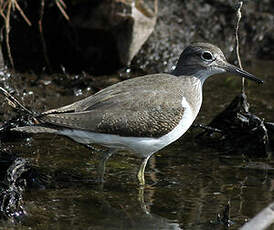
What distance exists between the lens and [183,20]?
10.9 metres

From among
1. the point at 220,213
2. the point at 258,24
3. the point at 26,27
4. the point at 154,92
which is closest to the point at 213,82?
the point at 258,24

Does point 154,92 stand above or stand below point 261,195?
above

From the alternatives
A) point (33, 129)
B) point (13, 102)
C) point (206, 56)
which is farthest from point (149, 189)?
point (13, 102)

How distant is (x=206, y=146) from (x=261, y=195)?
1591 mm

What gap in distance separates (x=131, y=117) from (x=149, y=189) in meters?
0.75

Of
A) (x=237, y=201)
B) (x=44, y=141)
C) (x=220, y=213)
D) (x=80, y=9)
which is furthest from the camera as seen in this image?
(x=80, y=9)

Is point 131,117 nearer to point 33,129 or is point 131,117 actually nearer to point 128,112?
point 128,112

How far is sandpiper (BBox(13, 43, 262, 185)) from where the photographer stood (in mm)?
6062

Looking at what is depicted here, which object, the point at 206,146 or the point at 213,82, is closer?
the point at 206,146

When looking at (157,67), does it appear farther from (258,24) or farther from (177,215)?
(177,215)

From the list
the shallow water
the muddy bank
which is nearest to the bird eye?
the shallow water

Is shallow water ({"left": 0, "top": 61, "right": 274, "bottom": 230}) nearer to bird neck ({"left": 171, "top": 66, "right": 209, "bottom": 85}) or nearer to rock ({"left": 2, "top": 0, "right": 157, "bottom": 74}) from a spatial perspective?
bird neck ({"left": 171, "top": 66, "right": 209, "bottom": 85})

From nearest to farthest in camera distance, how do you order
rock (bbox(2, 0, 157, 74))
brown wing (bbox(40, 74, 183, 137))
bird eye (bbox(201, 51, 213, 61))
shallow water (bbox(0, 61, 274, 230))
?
shallow water (bbox(0, 61, 274, 230)) < brown wing (bbox(40, 74, 183, 137)) < bird eye (bbox(201, 51, 213, 61)) < rock (bbox(2, 0, 157, 74))

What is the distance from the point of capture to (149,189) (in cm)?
629
